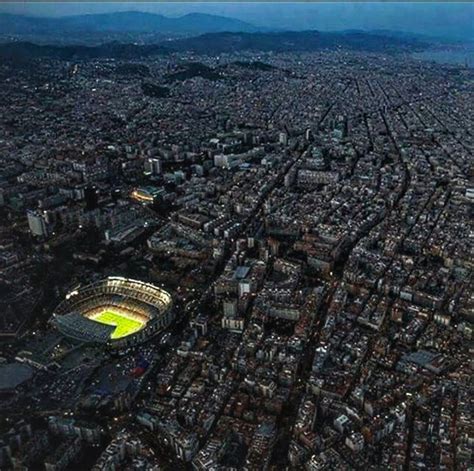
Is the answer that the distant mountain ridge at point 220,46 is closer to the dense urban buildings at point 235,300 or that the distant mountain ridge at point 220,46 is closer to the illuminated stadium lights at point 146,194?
the dense urban buildings at point 235,300

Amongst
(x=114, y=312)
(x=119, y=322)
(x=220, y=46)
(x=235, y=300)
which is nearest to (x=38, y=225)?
(x=114, y=312)

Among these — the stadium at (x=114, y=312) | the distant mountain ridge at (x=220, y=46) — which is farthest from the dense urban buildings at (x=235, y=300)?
the distant mountain ridge at (x=220, y=46)

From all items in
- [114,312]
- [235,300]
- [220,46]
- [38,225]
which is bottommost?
[114,312]

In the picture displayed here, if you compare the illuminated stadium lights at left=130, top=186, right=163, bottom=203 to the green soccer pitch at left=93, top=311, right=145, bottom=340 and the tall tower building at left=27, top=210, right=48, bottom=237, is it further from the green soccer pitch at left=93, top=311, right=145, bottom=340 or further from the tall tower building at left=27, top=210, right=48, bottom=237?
the green soccer pitch at left=93, top=311, right=145, bottom=340

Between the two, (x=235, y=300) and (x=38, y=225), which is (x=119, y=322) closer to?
(x=235, y=300)

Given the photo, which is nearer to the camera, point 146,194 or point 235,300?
point 235,300

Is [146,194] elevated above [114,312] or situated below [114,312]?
above
